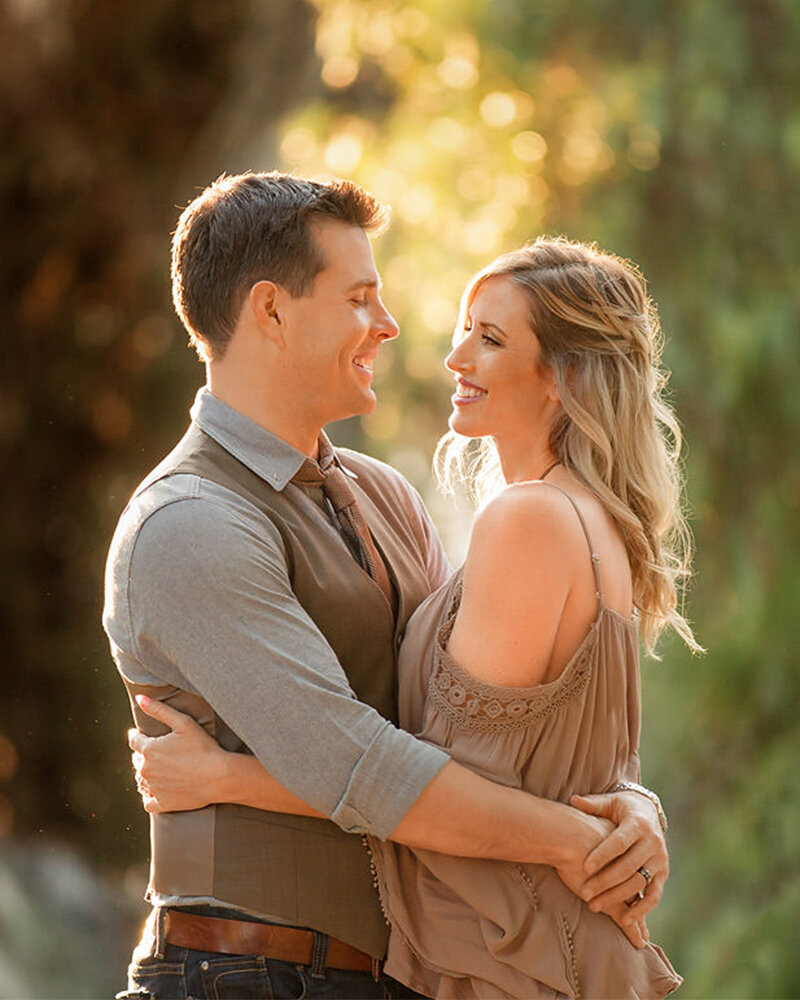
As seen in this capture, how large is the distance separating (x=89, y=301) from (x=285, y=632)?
290 cm

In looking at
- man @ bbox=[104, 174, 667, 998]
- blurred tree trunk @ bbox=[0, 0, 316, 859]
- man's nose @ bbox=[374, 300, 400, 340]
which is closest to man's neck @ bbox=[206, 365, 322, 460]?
man @ bbox=[104, 174, 667, 998]

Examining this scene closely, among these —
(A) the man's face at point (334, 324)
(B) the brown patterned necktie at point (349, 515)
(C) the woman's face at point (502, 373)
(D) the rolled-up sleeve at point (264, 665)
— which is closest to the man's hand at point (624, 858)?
(D) the rolled-up sleeve at point (264, 665)

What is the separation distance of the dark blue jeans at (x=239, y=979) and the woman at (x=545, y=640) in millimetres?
73

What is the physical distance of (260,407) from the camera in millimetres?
1871

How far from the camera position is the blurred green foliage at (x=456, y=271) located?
4.18 meters

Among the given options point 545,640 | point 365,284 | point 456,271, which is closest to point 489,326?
point 365,284

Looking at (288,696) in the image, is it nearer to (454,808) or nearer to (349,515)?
(454,808)

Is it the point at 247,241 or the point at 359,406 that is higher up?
the point at 247,241

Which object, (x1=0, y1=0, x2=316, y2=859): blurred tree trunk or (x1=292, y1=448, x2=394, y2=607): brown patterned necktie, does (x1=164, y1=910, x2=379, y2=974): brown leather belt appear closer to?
(x1=292, y1=448, x2=394, y2=607): brown patterned necktie

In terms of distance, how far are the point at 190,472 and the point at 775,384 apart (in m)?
3.40

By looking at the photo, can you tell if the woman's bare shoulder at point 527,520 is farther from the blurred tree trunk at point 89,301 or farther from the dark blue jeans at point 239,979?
the blurred tree trunk at point 89,301

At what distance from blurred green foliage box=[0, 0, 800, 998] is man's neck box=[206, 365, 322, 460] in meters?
2.39

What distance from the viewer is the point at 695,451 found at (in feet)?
15.9

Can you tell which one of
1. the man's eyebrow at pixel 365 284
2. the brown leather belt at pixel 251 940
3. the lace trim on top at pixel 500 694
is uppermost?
the man's eyebrow at pixel 365 284
